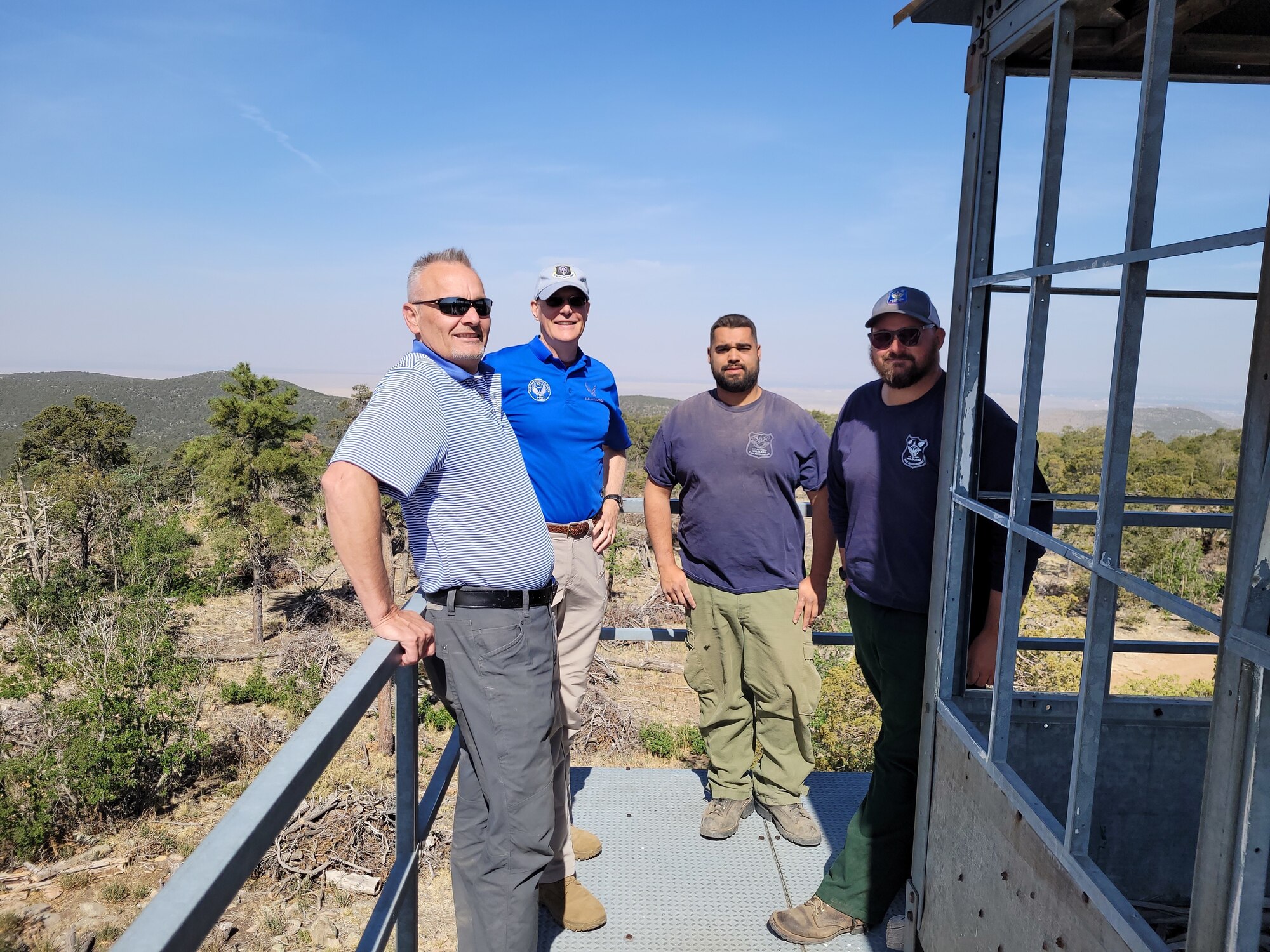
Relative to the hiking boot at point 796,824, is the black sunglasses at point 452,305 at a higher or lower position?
higher

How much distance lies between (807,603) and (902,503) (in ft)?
2.25

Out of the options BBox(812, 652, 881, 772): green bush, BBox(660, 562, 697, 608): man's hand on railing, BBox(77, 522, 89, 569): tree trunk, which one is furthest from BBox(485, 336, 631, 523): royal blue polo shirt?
BBox(77, 522, 89, 569): tree trunk

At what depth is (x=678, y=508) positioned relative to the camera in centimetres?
340

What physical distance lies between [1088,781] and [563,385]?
206 cm

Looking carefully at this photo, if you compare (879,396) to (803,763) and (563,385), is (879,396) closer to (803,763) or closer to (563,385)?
(563,385)

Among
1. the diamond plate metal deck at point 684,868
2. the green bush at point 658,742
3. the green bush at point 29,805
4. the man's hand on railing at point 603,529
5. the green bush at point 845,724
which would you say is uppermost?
the man's hand on railing at point 603,529

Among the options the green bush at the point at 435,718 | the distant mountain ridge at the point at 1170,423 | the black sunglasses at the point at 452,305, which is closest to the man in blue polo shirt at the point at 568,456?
the black sunglasses at the point at 452,305

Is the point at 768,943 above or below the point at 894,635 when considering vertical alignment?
below

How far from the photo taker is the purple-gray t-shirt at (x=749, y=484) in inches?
A: 122

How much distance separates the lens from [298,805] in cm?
106

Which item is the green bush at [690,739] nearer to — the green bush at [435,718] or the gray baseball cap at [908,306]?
the green bush at [435,718]

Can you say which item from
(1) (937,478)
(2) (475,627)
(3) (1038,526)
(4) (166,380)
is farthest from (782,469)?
(4) (166,380)

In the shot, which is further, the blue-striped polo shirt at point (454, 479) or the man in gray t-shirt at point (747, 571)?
the man in gray t-shirt at point (747, 571)

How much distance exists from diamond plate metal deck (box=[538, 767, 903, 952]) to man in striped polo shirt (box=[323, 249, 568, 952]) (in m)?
0.61
